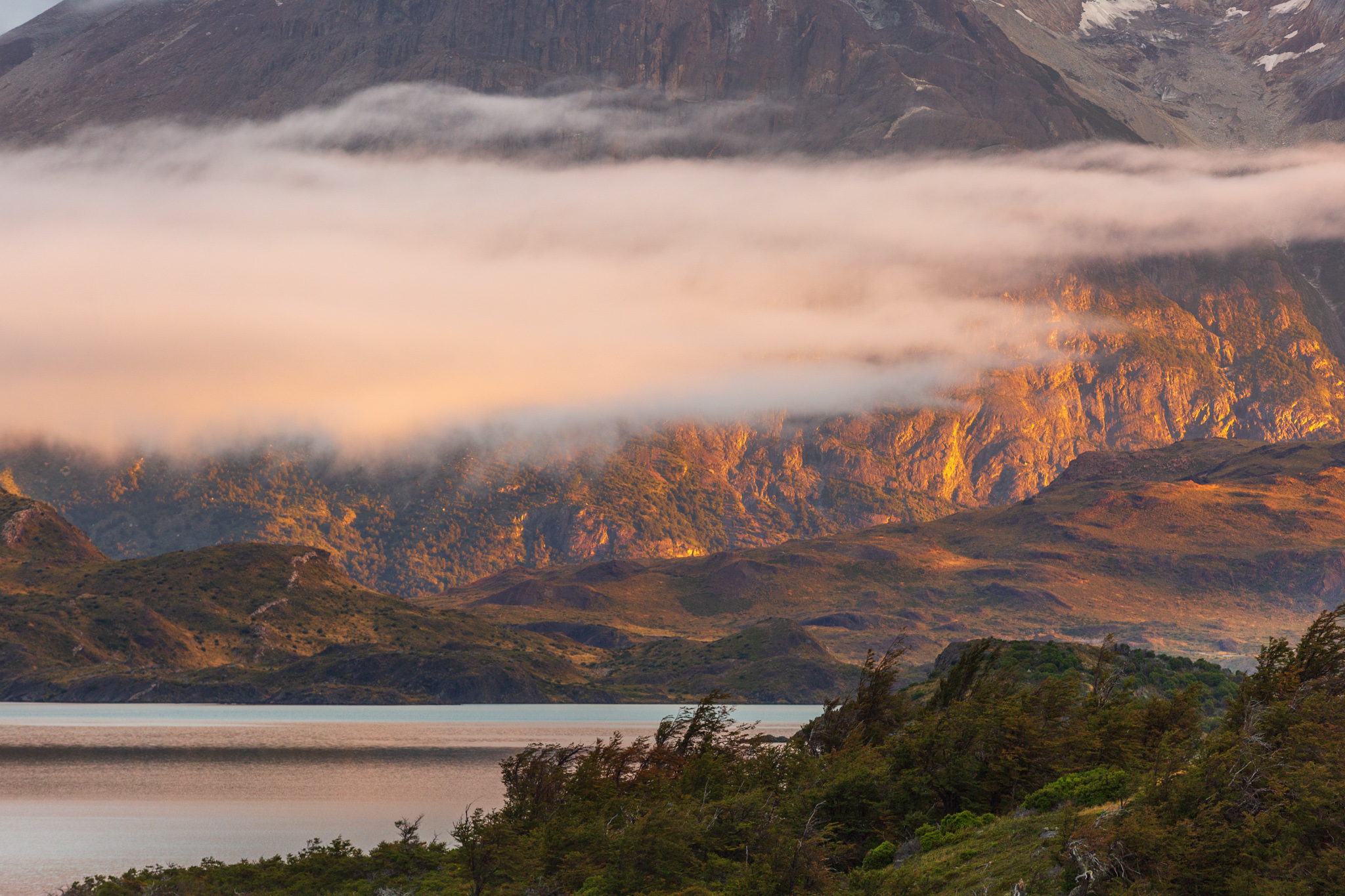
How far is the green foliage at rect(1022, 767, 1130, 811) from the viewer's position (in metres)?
53.3

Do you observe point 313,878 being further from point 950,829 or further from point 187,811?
point 187,811

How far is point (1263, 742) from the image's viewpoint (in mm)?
44562

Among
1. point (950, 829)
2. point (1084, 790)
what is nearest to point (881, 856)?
point (950, 829)

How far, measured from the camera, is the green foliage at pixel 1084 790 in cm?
5331

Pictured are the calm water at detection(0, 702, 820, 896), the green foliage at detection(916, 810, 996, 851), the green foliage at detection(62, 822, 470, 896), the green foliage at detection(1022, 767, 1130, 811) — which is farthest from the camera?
the calm water at detection(0, 702, 820, 896)

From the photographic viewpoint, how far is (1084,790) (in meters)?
54.8

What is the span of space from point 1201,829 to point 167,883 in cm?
5944

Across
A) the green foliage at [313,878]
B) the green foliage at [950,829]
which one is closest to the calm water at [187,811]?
the green foliage at [313,878]

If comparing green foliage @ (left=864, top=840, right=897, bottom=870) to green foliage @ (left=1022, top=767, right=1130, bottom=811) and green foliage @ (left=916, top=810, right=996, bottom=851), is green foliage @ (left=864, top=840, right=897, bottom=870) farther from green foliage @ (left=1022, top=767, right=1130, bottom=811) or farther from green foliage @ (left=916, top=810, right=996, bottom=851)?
green foliage @ (left=1022, top=767, right=1130, bottom=811)

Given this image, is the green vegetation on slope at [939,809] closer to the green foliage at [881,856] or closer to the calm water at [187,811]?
the green foliage at [881,856]

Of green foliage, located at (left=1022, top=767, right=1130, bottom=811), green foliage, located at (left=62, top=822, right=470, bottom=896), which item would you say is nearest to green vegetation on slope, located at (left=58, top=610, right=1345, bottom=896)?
green foliage, located at (left=1022, top=767, right=1130, bottom=811)

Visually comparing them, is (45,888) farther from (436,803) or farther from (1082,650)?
(1082,650)

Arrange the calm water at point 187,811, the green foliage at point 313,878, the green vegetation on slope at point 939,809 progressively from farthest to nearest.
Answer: the calm water at point 187,811
the green foliage at point 313,878
the green vegetation on slope at point 939,809

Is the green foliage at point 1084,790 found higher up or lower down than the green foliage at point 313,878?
higher up
